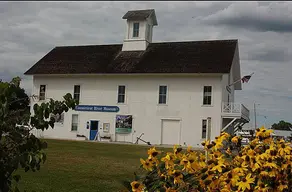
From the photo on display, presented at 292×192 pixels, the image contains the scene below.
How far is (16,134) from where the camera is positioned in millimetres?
2926

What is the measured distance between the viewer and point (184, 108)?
2812cm

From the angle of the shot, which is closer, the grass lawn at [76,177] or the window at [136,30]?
the grass lawn at [76,177]

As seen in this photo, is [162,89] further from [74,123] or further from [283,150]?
[283,150]

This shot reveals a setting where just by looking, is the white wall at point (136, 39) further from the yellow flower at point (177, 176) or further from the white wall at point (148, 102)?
the yellow flower at point (177, 176)

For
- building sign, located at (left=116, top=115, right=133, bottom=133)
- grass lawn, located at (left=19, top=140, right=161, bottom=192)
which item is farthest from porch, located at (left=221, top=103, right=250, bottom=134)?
grass lawn, located at (left=19, top=140, right=161, bottom=192)

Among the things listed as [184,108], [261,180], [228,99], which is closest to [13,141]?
[261,180]

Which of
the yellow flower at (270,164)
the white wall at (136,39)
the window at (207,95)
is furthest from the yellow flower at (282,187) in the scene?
the white wall at (136,39)

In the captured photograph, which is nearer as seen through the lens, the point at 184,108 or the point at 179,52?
the point at 184,108

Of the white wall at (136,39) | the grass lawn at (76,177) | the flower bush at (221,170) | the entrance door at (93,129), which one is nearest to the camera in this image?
the flower bush at (221,170)

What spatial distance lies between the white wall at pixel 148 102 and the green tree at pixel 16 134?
2457 cm

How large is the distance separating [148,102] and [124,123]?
2418 mm

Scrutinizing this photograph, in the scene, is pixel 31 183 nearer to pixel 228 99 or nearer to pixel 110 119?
pixel 110 119

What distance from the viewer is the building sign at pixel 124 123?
29.4m

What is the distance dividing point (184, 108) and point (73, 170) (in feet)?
58.3
